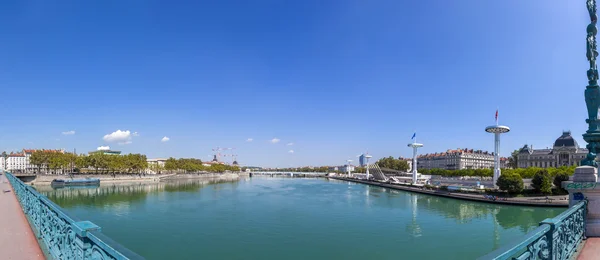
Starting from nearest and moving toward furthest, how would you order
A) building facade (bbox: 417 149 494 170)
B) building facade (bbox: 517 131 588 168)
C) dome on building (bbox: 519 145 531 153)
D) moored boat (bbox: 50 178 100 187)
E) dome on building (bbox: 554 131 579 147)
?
moored boat (bbox: 50 178 100 187), building facade (bbox: 517 131 588 168), dome on building (bbox: 554 131 579 147), dome on building (bbox: 519 145 531 153), building facade (bbox: 417 149 494 170)

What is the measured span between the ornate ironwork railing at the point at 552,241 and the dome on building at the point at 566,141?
91.7 metres

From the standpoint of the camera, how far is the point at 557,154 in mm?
74750

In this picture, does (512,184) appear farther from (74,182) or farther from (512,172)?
(74,182)

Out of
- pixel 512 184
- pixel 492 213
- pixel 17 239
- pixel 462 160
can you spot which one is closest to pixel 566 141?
pixel 462 160

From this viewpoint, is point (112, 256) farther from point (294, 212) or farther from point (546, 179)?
point (546, 179)

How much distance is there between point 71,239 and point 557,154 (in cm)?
9661

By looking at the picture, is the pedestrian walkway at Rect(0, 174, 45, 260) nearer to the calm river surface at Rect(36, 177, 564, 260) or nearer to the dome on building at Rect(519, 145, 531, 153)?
the calm river surface at Rect(36, 177, 564, 260)

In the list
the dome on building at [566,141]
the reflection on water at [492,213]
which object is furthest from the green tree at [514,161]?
the reflection on water at [492,213]

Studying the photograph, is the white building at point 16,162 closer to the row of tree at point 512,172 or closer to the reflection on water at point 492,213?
the reflection on water at point 492,213

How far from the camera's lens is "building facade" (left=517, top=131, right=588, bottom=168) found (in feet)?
236

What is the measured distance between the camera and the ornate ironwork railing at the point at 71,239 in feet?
7.30

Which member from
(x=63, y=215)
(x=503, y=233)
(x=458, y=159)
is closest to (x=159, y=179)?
(x=503, y=233)

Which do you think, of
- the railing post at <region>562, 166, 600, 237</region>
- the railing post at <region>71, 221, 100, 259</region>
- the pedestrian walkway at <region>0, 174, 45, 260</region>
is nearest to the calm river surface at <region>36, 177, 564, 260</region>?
the pedestrian walkway at <region>0, 174, 45, 260</region>

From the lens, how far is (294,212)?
29.2 m
